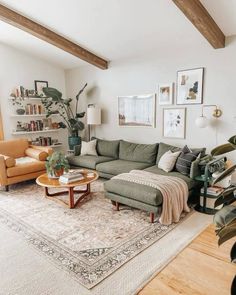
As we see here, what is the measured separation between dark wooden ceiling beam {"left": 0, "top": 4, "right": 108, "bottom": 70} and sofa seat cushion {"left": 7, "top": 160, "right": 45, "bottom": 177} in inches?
88.4

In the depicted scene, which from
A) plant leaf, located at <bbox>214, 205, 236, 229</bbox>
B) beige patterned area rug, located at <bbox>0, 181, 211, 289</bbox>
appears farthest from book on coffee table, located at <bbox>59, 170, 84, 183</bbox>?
plant leaf, located at <bbox>214, 205, 236, 229</bbox>

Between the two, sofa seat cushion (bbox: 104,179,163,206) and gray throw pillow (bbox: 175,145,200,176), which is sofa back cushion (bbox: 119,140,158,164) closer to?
gray throw pillow (bbox: 175,145,200,176)

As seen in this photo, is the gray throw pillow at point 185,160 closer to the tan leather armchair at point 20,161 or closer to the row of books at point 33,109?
the tan leather armchair at point 20,161

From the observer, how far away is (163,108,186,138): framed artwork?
163 inches

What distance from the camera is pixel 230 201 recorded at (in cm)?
99

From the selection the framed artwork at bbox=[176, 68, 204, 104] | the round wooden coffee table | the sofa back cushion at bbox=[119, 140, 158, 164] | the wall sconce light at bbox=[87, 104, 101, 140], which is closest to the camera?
the round wooden coffee table

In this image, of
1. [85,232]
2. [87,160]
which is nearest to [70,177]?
[85,232]

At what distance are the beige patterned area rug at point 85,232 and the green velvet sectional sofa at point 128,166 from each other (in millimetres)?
239

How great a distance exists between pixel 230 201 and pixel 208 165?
7.17ft

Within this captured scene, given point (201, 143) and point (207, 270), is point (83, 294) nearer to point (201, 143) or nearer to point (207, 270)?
point (207, 270)

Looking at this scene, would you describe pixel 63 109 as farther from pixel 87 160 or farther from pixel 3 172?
pixel 3 172

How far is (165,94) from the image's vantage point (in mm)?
4316

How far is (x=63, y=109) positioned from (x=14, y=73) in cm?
144

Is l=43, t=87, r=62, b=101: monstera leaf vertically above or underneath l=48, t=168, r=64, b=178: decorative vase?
above
